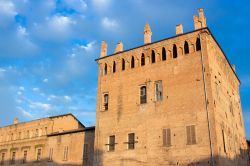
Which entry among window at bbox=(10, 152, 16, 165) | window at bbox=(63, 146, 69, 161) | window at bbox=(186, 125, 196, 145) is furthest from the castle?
window at bbox=(10, 152, 16, 165)

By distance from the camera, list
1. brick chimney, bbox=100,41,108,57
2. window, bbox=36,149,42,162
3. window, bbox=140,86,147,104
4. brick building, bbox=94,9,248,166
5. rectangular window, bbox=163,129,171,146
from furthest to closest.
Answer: window, bbox=36,149,42,162
brick chimney, bbox=100,41,108,57
window, bbox=140,86,147,104
rectangular window, bbox=163,129,171,146
brick building, bbox=94,9,248,166

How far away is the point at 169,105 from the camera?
25438 millimetres

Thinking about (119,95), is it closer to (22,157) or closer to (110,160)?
(110,160)

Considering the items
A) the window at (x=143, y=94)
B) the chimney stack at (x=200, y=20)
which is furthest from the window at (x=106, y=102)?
the chimney stack at (x=200, y=20)

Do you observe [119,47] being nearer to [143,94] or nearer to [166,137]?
[143,94]

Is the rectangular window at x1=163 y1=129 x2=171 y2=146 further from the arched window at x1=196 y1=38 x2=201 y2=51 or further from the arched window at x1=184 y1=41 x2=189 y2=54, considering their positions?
the arched window at x1=196 y1=38 x2=201 y2=51

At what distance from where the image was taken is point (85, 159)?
31.8 m

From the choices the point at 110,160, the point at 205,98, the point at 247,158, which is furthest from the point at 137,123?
the point at 247,158

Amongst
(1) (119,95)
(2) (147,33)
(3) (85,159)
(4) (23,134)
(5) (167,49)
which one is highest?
(2) (147,33)

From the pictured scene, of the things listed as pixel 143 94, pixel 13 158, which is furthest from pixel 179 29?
pixel 13 158

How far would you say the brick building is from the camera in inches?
930

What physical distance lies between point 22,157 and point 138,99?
803 inches

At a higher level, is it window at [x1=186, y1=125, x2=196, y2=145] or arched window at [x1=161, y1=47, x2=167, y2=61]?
arched window at [x1=161, y1=47, x2=167, y2=61]

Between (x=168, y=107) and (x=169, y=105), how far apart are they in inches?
7.3
